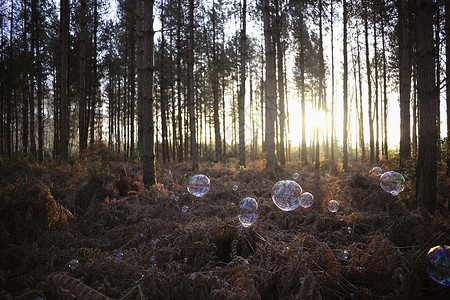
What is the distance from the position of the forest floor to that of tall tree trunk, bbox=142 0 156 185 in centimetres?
126

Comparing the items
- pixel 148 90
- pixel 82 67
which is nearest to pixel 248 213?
pixel 148 90

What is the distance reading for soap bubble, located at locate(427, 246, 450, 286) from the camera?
208cm

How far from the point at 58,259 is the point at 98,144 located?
32.0 ft

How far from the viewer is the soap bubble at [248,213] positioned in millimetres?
3477

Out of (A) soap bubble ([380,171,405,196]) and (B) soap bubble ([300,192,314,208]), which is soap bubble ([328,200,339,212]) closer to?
(B) soap bubble ([300,192,314,208])

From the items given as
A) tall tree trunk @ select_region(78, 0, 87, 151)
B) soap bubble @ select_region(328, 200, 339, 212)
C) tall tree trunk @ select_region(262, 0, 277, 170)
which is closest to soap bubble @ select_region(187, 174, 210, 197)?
soap bubble @ select_region(328, 200, 339, 212)

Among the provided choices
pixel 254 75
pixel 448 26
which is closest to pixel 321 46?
pixel 448 26

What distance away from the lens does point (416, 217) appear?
141 inches

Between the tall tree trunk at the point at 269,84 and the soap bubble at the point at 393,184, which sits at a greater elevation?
the tall tree trunk at the point at 269,84

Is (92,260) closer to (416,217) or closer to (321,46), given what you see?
(416,217)

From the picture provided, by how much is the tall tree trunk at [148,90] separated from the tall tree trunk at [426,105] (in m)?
5.83

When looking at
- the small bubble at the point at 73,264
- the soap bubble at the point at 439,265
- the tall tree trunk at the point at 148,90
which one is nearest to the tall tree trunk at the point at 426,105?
the soap bubble at the point at 439,265

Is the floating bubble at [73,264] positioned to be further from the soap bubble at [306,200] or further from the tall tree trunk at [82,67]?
the tall tree trunk at [82,67]

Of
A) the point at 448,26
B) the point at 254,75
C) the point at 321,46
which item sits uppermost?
the point at 254,75
